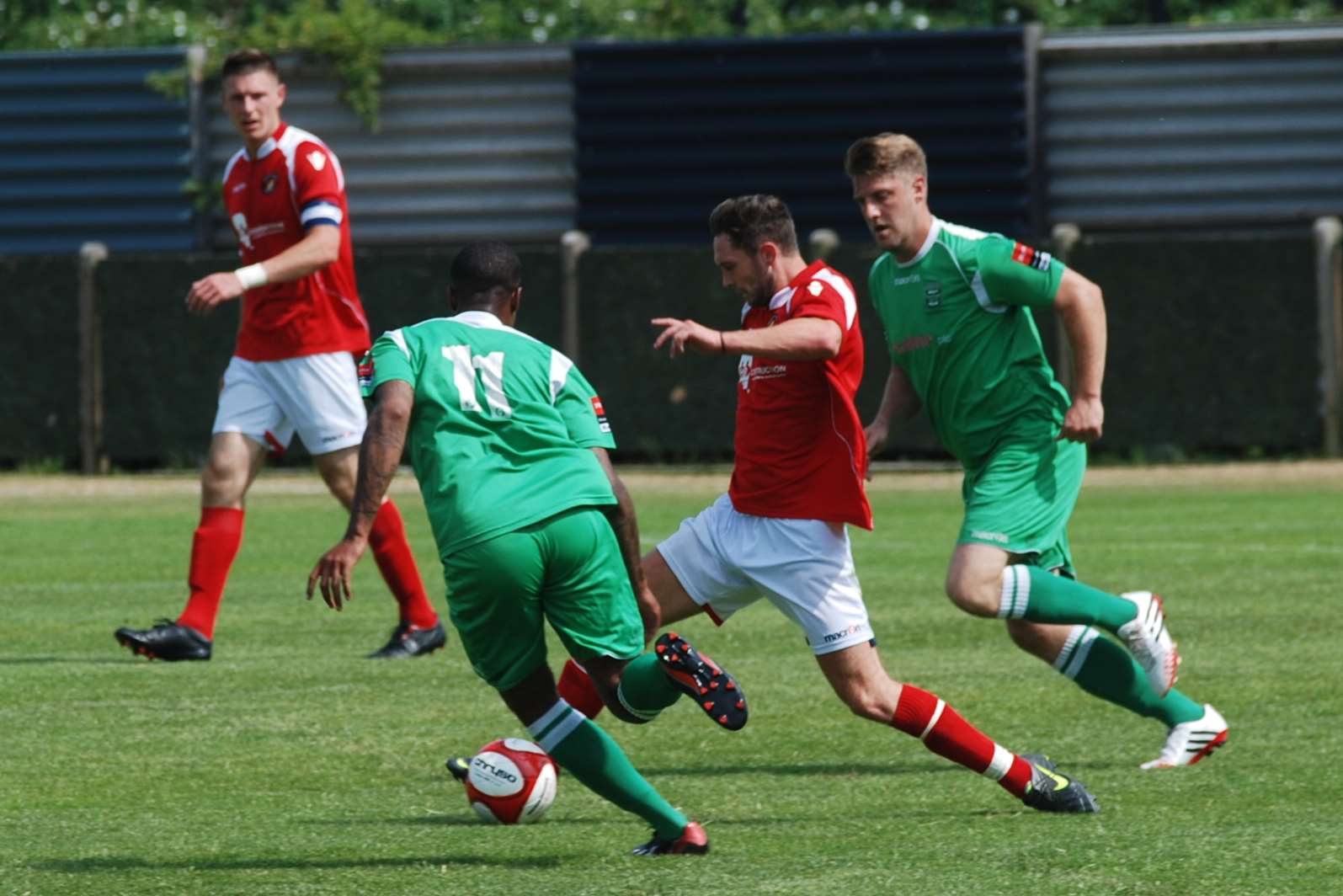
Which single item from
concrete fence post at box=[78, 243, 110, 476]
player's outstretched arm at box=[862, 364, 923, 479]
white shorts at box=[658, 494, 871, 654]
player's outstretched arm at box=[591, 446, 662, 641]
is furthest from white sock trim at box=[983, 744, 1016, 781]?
concrete fence post at box=[78, 243, 110, 476]

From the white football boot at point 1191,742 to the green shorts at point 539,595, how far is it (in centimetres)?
217

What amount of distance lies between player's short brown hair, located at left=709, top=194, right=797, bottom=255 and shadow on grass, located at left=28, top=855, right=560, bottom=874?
183 cm

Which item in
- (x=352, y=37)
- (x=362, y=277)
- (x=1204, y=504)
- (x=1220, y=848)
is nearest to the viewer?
(x=1220, y=848)

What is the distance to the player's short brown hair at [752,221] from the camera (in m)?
6.43


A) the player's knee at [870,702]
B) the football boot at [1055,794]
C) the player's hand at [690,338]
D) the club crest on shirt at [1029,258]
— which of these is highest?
the club crest on shirt at [1029,258]

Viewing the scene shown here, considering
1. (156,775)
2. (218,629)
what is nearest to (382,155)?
(218,629)

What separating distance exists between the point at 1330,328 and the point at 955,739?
47.5 feet

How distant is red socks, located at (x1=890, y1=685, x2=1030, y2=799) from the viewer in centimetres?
632

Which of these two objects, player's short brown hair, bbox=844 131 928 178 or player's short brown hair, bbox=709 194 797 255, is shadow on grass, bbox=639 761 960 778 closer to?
player's short brown hair, bbox=709 194 797 255

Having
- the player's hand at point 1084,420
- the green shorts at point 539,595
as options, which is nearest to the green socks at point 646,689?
the green shorts at point 539,595

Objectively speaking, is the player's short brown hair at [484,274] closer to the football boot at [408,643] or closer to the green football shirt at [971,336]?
the green football shirt at [971,336]

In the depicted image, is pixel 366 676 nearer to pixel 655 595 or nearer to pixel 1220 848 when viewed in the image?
pixel 655 595

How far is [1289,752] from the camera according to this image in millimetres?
7406

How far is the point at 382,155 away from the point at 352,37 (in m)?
1.27
